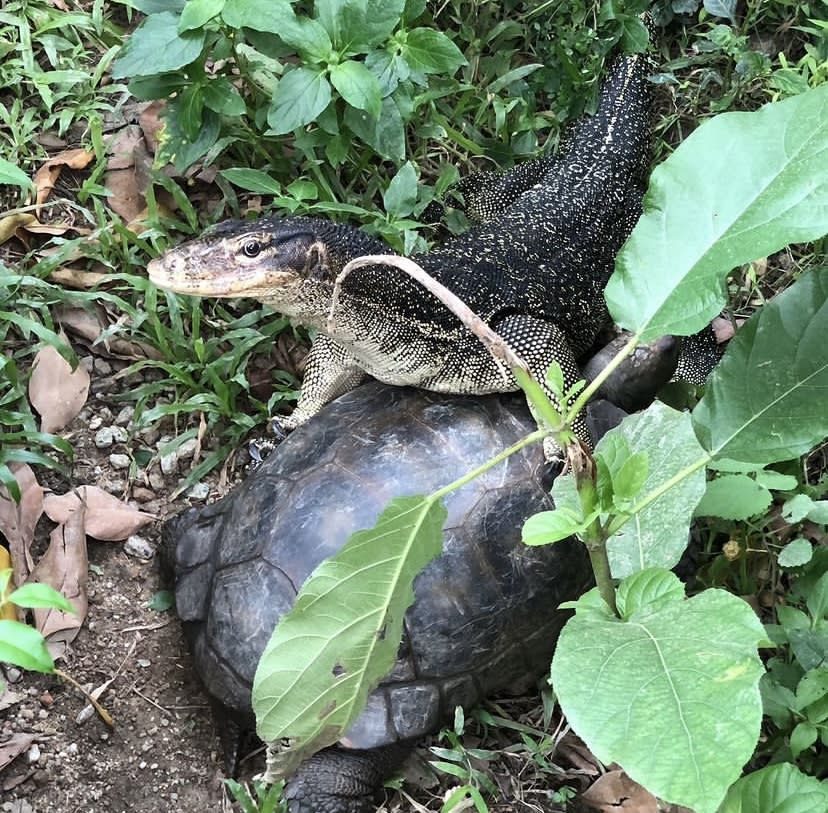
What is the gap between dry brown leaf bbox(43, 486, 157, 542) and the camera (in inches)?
138

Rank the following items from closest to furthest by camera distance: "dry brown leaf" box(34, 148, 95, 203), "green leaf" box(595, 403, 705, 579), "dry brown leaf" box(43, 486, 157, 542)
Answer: "green leaf" box(595, 403, 705, 579) → "dry brown leaf" box(43, 486, 157, 542) → "dry brown leaf" box(34, 148, 95, 203)

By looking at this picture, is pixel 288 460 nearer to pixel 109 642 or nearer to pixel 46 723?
pixel 109 642

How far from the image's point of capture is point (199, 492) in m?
3.78

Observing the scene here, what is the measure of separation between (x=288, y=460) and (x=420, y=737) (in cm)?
103

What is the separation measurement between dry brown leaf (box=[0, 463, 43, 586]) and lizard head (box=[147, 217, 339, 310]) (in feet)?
2.98

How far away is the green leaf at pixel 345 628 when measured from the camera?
1.81 meters

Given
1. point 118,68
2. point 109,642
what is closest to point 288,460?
point 109,642

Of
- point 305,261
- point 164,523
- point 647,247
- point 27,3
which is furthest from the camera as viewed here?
point 27,3

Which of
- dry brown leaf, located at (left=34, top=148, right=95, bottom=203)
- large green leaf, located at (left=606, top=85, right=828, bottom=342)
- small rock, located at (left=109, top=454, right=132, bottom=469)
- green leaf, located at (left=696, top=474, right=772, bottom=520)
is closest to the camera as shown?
large green leaf, located at (left=606, top=85, right=828, bottom=342)

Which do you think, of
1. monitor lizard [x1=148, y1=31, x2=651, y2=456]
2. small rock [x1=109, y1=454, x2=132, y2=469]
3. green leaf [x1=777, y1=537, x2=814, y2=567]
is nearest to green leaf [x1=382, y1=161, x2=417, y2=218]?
monitor lizard [x1=148, y1=31, x2=651, y2=456]

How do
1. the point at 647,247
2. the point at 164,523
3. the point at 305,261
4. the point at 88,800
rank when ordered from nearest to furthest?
the point at 647,247 → the point at 88,800 → the point at 305,261 → the point at 164,523

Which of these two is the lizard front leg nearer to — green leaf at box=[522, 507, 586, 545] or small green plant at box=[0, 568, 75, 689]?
small green plant at box=[0, 568, 75, 689]

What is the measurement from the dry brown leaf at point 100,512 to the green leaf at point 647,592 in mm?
2202

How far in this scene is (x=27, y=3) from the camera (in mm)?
4270
